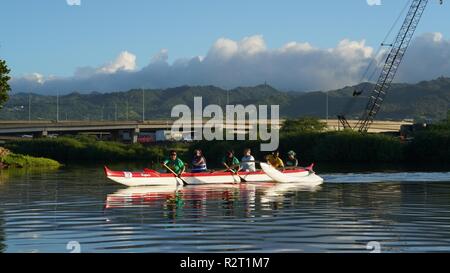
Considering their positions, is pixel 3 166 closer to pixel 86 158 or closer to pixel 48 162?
pixel 48 162

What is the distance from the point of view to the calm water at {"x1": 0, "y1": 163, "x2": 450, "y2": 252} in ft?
81.1

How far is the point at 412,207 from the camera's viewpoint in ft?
125

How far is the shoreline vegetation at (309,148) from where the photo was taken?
4560 inches

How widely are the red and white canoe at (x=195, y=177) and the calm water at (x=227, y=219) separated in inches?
50.7

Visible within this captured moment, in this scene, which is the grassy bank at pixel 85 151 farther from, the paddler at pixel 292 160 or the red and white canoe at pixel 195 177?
the red and white canoe at pixel 195 177

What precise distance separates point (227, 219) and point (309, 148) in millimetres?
96758

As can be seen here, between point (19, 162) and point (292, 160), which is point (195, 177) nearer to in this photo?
point (292, 160)

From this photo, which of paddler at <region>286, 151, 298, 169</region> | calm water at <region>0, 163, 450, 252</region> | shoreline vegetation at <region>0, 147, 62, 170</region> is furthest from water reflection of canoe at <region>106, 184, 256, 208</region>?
shoreline vegetation at <region>0, 147, 62, 170</region>

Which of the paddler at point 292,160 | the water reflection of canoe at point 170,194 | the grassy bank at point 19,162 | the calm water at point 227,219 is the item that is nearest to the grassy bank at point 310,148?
the grassy bank at point 19,162

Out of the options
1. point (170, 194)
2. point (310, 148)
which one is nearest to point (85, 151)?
point (310, 148)

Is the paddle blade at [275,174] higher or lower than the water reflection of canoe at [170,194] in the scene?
higher

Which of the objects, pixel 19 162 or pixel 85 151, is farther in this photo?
pixel 85 151

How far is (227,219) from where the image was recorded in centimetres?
3206

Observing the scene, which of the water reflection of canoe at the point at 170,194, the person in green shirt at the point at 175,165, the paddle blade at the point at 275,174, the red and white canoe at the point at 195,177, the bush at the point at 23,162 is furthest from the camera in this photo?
the bush at the point at 23,162
